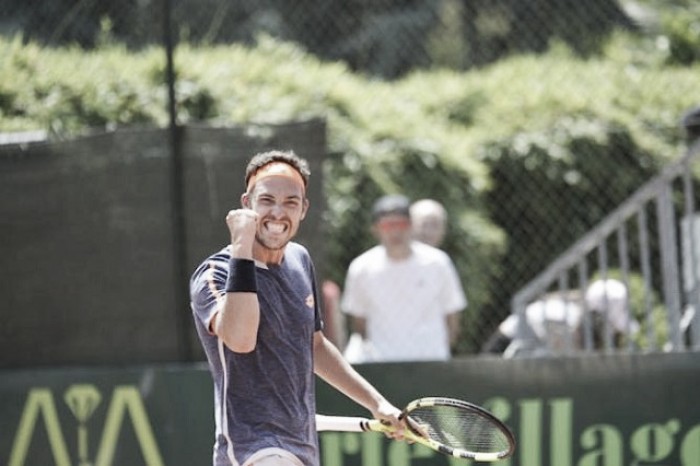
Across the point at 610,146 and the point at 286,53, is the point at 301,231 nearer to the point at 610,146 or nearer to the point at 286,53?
the point at 286,53

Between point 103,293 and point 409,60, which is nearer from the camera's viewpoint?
point 103,293

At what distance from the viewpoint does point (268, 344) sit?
4641mm

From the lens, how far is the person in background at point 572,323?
798 centimetres

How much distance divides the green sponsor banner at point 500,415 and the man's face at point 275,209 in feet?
9.23

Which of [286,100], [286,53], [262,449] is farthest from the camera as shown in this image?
[286,53]

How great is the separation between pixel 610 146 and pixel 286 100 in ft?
9.41

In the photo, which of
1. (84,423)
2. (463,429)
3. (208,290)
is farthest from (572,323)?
(208,290)

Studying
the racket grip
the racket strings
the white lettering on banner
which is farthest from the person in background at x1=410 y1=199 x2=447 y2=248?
the racket grip

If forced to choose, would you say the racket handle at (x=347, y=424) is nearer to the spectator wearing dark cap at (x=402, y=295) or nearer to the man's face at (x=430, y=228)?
the spectator wearing dark cap at (x=402, y=295)

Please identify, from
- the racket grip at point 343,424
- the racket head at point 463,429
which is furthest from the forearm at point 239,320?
the racket head at point 463,429

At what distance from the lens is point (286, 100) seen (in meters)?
9.71

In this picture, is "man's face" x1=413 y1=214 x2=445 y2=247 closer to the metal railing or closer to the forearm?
the metal railing

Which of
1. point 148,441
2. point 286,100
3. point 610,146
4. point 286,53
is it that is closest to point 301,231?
point 148,441

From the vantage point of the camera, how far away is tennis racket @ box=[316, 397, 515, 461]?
4871 mm
